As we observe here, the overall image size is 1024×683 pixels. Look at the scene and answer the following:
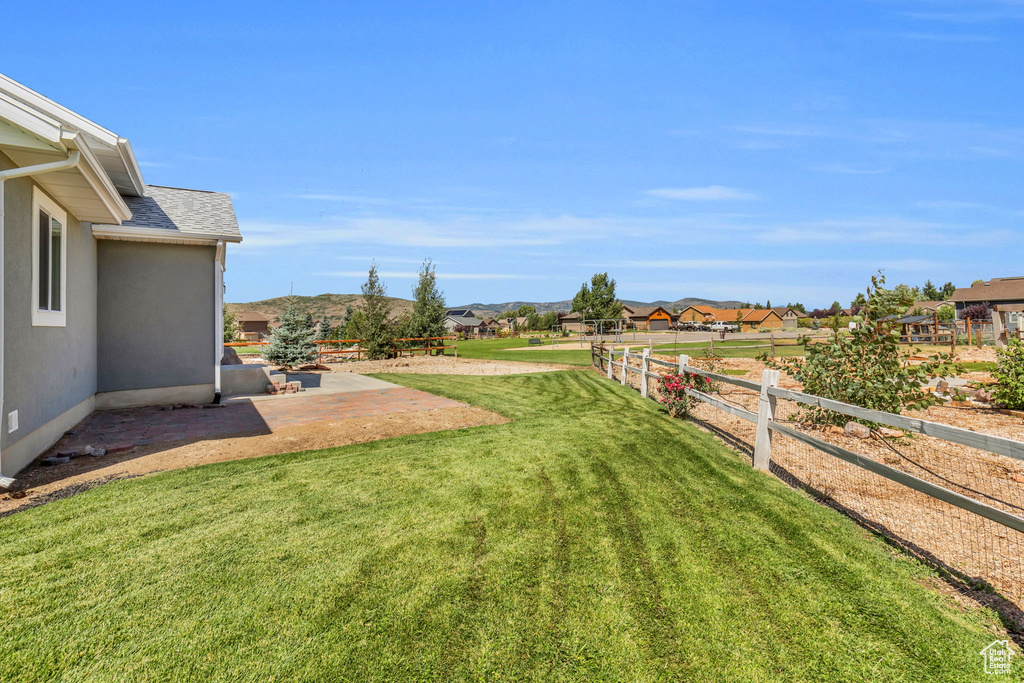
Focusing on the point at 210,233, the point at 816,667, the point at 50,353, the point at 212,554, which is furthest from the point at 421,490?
the point at 210,233

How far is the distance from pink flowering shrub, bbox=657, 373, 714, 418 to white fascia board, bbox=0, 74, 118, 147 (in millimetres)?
9249

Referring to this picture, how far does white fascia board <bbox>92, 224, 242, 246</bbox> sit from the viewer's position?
9.35 meters

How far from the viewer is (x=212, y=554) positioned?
371cm

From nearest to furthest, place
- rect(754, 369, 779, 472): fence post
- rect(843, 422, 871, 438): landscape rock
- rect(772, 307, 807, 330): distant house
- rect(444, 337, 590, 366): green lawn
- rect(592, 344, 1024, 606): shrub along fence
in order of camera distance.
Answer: rect(592, 344, 1024, 606): shrub along fence → rect(754, 369, 779, 472): fence post → rect(843, 422, 871, 438): landscape rock → rect(444, 337, 590, 366): green lawn → rect(772, 307, 807, 330): distant house

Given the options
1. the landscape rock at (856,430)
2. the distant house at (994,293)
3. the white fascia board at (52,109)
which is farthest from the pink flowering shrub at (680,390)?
the distant house at (994,293)

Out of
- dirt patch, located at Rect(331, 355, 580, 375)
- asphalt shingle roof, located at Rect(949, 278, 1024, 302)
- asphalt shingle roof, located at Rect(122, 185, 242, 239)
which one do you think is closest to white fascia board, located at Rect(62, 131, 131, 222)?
asphalt shingle roof, located at Rect(122, 185, 242, 239)

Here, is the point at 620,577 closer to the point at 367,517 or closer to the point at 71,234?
the point at 367,517

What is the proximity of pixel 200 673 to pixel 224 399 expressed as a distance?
32.8ft

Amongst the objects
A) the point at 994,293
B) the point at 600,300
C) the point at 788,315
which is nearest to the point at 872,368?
the point at 994,293

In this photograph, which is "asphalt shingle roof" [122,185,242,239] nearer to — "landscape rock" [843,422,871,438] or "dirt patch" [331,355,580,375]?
"dirt patch" [331,355,580,375]

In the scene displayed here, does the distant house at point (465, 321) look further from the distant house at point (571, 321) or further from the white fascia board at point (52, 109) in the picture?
the white fascia board at point (52, 109)

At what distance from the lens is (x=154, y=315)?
33.1 feet

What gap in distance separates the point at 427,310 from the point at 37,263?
23684mm

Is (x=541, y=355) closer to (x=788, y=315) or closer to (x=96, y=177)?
(x=96, y=177)
